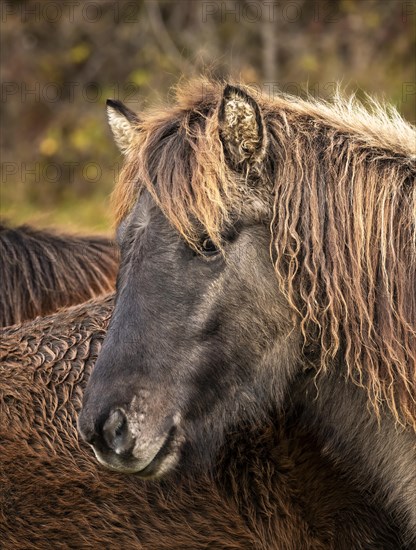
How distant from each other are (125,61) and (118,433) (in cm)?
1170

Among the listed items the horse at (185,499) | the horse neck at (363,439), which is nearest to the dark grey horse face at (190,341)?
the horse neck at (363,439)

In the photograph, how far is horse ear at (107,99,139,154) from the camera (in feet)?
13.0

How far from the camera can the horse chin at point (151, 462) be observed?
319 cm

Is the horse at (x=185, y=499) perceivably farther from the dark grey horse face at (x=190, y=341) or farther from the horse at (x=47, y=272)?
the horse at (x=47, y=272)

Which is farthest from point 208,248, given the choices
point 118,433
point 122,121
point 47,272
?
point 47,272

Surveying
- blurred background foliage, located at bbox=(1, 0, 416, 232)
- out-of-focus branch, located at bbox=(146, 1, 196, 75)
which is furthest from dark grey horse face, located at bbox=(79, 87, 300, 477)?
out-of-focus branch, located at bbox=(146, 1, 196, 75)

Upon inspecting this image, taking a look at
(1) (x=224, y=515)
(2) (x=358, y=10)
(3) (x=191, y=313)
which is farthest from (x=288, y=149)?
(2) (x=358, y=10)

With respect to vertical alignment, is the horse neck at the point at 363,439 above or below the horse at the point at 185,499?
above

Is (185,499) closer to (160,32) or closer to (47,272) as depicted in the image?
(47,272)

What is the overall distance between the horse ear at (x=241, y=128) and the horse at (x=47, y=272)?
6.23 feet

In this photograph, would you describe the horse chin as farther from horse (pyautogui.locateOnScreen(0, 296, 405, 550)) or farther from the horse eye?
the horse eye

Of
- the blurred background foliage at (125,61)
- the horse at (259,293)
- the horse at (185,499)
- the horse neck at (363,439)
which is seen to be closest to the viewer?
the horse at (259,293)

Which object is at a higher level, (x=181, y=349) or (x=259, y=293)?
(x=259, y=293)

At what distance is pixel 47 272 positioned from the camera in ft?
16.8
